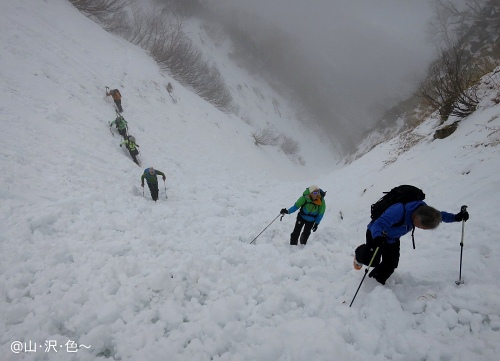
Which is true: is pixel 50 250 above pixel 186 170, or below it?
below

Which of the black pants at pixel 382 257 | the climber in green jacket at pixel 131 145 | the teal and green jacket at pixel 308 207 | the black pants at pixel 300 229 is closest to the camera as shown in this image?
the black pants at pixel 382 257

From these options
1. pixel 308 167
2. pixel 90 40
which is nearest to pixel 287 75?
pixel 308 167

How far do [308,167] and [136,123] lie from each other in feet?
98.8

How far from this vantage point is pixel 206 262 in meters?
5.42

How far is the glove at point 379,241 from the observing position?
3.82 metres

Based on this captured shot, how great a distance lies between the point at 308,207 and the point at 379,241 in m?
2.31

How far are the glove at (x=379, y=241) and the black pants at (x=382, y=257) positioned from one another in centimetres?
6

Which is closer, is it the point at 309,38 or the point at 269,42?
the point at 269,42

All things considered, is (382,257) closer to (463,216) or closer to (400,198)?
(400,198)

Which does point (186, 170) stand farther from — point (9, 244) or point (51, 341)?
point (51, 341)

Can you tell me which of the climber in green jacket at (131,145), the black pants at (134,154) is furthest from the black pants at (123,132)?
the black pants at (134,154)

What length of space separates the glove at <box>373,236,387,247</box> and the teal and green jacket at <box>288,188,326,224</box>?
205cm

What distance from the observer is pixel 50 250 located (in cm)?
506

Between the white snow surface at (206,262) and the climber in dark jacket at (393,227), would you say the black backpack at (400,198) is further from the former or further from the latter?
the white snow surface at (206,262)
